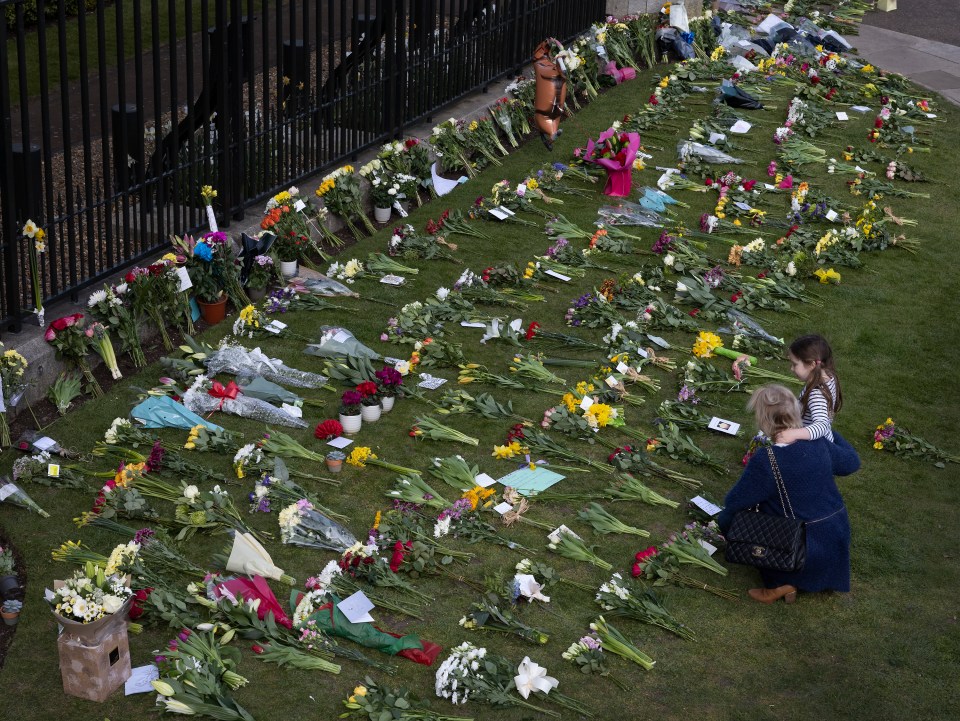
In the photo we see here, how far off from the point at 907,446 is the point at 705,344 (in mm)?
1625

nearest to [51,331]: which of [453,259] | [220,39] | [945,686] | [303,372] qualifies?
[303,372]

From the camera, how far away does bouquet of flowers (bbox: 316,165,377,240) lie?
1016cm

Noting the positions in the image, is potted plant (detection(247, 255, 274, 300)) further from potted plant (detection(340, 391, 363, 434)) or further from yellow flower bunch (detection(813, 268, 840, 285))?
yellow flower bunch (detection(813, 268, 840, 285))

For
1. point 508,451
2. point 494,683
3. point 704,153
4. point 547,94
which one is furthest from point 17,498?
point 704,153

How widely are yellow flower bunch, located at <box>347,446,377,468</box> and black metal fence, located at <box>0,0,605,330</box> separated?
2471 mm

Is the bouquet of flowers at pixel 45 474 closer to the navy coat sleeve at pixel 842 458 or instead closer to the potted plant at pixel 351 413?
the potted plant at pixel 351 413

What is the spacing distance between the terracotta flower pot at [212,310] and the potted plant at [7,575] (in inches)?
119

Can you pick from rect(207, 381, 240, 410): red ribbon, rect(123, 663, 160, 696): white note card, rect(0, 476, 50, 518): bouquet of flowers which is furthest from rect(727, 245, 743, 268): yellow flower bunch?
rect(123, 663, 160, 696): white note card

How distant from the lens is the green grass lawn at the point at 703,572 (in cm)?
528

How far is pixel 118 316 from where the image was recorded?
7.90 m

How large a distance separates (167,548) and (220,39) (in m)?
4.73

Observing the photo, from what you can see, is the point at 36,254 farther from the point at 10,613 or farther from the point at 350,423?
the point at 10,613

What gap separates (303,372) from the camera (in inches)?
316

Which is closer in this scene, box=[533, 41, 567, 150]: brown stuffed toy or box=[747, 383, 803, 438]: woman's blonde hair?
box=[747, 383, 803, 438]: woman's blonde hair
